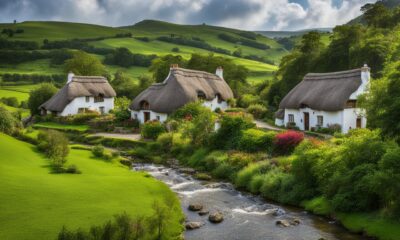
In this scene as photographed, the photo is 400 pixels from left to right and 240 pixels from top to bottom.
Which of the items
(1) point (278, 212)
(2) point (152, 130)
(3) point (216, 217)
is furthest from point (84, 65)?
(3) point (216, 217)

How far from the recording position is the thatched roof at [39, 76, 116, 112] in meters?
62.2

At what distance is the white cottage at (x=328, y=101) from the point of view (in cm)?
4078

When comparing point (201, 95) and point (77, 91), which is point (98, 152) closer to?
point (201, 95)

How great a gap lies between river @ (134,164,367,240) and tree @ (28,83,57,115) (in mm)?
43594

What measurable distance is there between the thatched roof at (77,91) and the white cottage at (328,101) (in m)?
31.2

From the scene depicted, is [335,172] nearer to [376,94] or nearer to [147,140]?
[376,94]

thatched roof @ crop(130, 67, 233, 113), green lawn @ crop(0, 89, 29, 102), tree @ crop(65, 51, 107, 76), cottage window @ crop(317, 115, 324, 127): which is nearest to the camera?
cottage window @ crop(317, 115, 324, 127)

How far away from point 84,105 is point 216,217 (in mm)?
47901

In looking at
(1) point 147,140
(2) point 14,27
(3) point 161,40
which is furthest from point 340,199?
(2) point 14,27

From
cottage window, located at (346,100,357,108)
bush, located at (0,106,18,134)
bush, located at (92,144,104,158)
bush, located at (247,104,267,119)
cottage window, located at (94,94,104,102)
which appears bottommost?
bush, located at (92,144,104,158)

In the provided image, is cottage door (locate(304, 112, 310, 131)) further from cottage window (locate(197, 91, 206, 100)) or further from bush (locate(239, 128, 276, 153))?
cottage window (locate(197, 91, 206, 100))

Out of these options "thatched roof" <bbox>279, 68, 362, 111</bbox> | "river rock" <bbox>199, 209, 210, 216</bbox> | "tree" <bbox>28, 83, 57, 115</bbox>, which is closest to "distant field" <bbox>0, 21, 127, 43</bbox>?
"tree" <bbox>28, 83, 57, 115</bbox>

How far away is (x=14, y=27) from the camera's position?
157m

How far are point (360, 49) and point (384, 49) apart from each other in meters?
2.77
